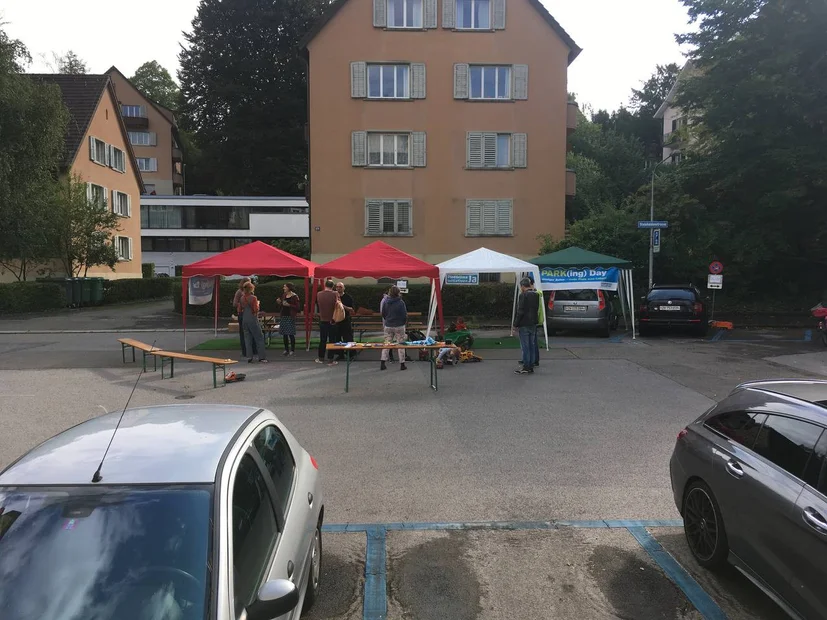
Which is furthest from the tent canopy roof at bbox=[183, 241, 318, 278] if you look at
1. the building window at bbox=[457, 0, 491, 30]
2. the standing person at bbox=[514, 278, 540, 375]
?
the building window at bbox=[457, 0, 491, 30]

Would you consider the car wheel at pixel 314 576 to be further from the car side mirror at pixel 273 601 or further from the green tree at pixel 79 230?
the green tree at pixel 79 230

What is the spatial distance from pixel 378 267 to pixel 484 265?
293 centimetres

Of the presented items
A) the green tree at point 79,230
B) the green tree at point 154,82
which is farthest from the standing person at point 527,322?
the green tree at point 154,82

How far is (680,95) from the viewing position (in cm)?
2586

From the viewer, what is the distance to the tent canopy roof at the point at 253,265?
15.4 metres

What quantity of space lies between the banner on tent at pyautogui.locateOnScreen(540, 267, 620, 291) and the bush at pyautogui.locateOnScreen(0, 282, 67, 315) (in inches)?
846

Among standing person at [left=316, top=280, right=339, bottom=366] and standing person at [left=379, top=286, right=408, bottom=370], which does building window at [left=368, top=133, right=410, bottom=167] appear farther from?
standing person at [left=379, top=286, right=408, bottom=370]

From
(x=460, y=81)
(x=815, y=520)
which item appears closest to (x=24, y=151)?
(x=460, y=81)

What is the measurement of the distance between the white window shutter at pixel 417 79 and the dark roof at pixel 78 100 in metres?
17.7

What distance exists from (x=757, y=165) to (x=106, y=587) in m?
25.7

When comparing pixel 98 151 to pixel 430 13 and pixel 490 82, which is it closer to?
pixel 430 13

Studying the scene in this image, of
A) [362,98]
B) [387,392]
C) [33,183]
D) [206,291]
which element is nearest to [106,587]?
[387,392]

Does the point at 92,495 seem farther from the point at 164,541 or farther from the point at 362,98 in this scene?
the point at 362,98

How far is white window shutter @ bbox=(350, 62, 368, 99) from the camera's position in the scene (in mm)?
27828
